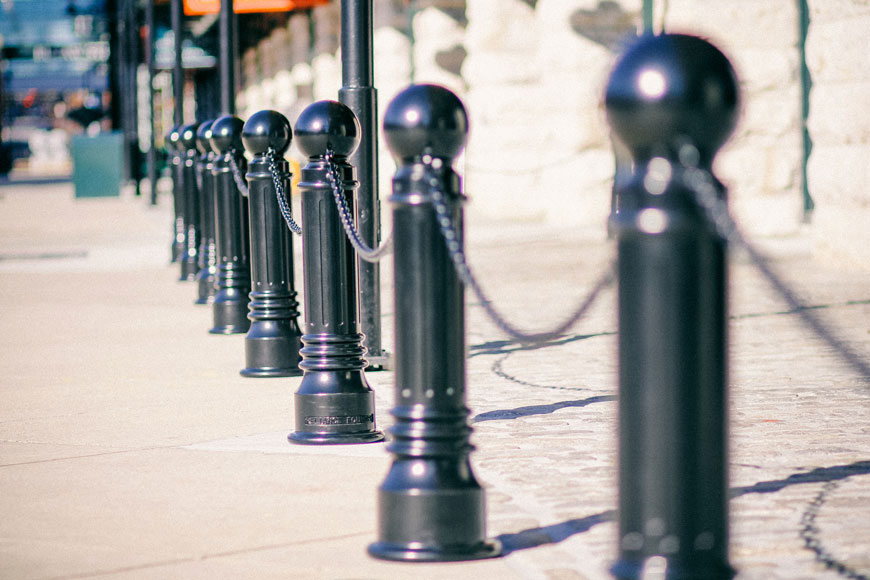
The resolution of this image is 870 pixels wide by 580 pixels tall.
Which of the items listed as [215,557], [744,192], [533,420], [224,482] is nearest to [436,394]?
[215,557]

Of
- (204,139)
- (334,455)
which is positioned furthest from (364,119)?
(204,139)

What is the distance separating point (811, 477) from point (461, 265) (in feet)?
5.82

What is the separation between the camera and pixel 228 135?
828 cm

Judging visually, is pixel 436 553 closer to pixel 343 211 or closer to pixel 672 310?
pixel 672 310

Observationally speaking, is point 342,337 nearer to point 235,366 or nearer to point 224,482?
point 224,482

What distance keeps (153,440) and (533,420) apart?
158 centimetres

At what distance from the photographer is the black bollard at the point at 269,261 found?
6547 millimetres

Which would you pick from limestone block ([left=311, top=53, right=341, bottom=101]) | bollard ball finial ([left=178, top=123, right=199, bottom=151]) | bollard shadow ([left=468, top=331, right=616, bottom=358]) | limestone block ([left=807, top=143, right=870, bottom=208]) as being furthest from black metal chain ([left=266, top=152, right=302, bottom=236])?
limestone block ([left=311, top=53, right=341, bottom=101])

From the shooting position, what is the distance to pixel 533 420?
5.65 meters

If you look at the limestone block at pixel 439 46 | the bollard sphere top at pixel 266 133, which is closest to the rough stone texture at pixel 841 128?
the bollard sphere top at pixel 266 133

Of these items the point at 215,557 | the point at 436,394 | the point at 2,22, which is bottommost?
the point at 215,557

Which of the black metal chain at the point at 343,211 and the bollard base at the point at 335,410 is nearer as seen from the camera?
the black metal chain at the point at 343,211

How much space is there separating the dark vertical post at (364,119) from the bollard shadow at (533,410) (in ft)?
4.22

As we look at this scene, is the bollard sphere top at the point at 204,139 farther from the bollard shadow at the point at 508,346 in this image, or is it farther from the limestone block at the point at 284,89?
the limestone block at the point at 284,89
